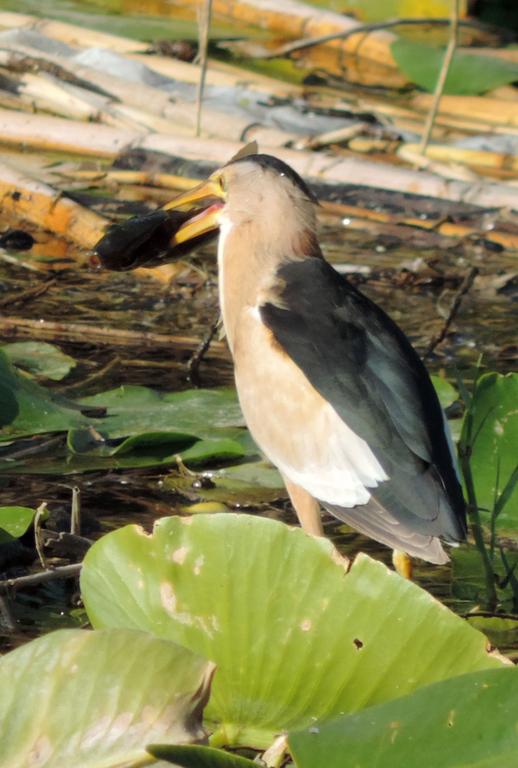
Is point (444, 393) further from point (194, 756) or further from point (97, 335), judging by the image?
point (194, 756)

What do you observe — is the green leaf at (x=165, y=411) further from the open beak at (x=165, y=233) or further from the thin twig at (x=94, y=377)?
the open beak at (x=165, y=233)

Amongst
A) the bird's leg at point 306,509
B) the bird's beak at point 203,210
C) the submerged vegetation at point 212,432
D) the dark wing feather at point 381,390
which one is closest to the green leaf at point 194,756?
the submerged vegetation at point 212,432

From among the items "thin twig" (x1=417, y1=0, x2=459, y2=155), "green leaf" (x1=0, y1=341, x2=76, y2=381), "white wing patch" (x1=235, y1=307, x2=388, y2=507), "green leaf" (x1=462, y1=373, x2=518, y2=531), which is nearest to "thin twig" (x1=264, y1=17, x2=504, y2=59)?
"thin twig" (x1=417, y1=0, x2=459, y2=155)

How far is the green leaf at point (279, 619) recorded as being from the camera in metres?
2.07

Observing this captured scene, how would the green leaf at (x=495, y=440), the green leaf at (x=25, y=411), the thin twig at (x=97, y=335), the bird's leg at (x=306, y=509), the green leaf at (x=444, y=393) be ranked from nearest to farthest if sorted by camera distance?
the green leaf at (x=495, y=440) < the bird's leg at (x=306, y=509) < the green leaf at (x=25, y=411) < the green leaf at (x=444, y=393) < the thin twig at (x=97, y=335)

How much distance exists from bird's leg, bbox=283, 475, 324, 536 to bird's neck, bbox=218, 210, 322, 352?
1.35ft

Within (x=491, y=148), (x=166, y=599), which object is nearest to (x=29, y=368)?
(x=166, y=599)

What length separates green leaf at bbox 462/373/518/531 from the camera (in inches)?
116

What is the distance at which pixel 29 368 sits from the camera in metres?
3.75

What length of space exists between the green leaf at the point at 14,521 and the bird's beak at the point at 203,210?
0.99 metres

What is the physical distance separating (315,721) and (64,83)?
4.30 m

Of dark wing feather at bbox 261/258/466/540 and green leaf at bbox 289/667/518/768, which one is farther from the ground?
green leaf at bbox 289/667/518/768

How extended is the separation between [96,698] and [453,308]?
7.79 ft

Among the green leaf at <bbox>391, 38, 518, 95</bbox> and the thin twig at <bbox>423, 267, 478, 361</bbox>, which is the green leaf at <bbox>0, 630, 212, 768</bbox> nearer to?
the thin twig at <bbox>423, 267, 478, 361</bbox>
